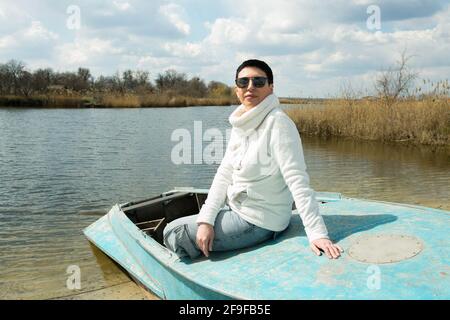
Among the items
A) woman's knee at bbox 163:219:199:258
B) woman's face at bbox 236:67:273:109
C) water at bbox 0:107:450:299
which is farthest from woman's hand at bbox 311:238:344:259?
water at bbox 0:107:450:299

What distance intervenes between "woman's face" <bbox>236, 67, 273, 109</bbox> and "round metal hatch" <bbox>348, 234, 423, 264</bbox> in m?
1.08

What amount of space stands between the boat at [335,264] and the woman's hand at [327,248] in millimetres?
33

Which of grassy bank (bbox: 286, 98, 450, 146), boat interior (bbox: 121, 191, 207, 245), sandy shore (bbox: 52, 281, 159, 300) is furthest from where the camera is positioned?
grassy bank (bbox: 286, 98, 450, 146)

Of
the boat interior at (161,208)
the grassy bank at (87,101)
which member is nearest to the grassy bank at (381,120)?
the boat interior at (161,208)

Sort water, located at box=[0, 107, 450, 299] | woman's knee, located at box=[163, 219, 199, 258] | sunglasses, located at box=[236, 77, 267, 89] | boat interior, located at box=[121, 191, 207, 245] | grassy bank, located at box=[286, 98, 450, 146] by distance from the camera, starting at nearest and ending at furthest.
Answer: sunglasses, located at box=[236, 77, 267, 89] < woman's knee, located at box=[163, 219, 199, 258] < water, located at box=[0, 107, 450, 299] < boat interior, located at box=[121, 191, 207, 245] < grassy bank, located at box=[286, 98, 450, 146]

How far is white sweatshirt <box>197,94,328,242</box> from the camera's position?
2721 mm

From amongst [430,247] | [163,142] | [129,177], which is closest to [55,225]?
[129,177]

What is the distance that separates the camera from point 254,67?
9.30 feet

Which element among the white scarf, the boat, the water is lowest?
the water

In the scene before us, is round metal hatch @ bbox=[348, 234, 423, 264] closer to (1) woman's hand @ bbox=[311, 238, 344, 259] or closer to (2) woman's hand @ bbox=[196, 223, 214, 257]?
(1) woman's hand @ bbox=[311, 238, 344, 259]

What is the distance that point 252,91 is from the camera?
282cm

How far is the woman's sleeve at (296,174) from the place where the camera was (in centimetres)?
270

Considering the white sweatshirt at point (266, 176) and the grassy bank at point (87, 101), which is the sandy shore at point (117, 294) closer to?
the white sweatshirt at point (266, 176)

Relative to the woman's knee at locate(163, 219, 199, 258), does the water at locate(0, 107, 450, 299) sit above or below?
below
